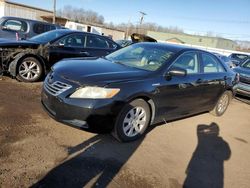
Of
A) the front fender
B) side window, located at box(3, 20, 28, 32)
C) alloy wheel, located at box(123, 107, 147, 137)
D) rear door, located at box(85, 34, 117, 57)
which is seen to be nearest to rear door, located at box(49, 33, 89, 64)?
rear door, located at box(85, 34, 117, 57)

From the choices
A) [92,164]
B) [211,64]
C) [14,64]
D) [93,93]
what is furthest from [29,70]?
[211,64]

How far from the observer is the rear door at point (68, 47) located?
7775 mm

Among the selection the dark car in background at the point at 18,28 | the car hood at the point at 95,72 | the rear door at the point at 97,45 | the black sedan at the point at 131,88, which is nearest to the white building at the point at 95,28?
the dark car in background at the point at 18,28

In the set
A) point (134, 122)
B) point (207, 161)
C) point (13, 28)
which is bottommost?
point (207, 161)

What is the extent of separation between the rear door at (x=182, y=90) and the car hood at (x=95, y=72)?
532 millimetres

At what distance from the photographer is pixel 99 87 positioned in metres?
4.00

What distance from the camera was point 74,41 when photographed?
27.4 ft

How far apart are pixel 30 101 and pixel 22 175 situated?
294 centimetres

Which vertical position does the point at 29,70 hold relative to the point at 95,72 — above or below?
below

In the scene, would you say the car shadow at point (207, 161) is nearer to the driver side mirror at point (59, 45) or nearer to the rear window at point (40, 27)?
the driver side mirror at point (59, 45)

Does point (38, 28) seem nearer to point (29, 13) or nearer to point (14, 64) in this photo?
point (14, 64)

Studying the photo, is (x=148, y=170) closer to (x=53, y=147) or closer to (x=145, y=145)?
(x=145, y=145)

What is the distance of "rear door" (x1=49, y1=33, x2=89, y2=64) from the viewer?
306 inches

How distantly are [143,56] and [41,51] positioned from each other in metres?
3.43
